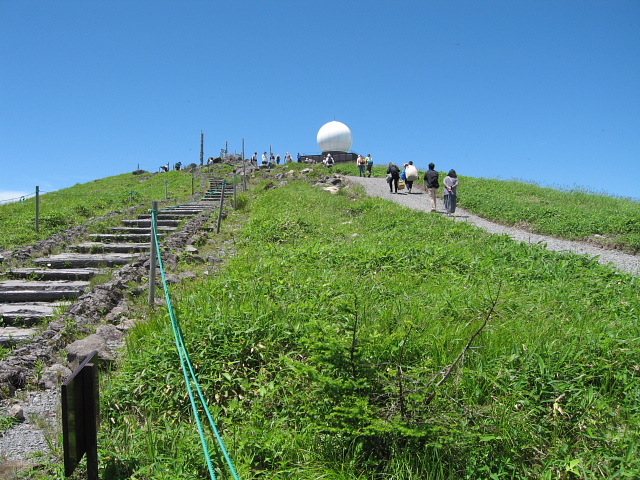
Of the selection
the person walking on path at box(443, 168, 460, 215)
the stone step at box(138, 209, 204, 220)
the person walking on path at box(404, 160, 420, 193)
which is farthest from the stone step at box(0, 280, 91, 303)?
the person walking on path at box(404, 160, 420, 193)

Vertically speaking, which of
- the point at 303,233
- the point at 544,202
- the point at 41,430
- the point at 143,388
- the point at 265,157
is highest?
the point at 265,157

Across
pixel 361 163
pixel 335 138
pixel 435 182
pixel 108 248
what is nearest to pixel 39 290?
pixel 108 248

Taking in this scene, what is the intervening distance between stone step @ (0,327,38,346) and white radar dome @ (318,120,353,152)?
127 feet

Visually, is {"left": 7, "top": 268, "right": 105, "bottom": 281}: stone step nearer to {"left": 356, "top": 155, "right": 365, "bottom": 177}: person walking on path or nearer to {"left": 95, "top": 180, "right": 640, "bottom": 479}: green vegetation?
{"left": 95, "top": 180, "right": 640, "bottom": 479}: green vegetation

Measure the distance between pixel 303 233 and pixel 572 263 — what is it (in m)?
5.48

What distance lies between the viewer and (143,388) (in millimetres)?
3893

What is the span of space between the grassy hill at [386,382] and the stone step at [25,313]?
6.87ft

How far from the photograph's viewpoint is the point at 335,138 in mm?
42844

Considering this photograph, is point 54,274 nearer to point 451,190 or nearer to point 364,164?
point 451,190

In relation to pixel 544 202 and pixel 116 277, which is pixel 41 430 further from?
pixel 544 202

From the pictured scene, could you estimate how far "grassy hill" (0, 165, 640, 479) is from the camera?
2973 mm

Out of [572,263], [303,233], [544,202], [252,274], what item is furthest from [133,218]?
[544,202]

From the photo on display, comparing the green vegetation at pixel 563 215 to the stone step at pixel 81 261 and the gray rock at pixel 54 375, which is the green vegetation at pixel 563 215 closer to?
the stone step at pixel 81 261

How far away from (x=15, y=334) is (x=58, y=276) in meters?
2.62
